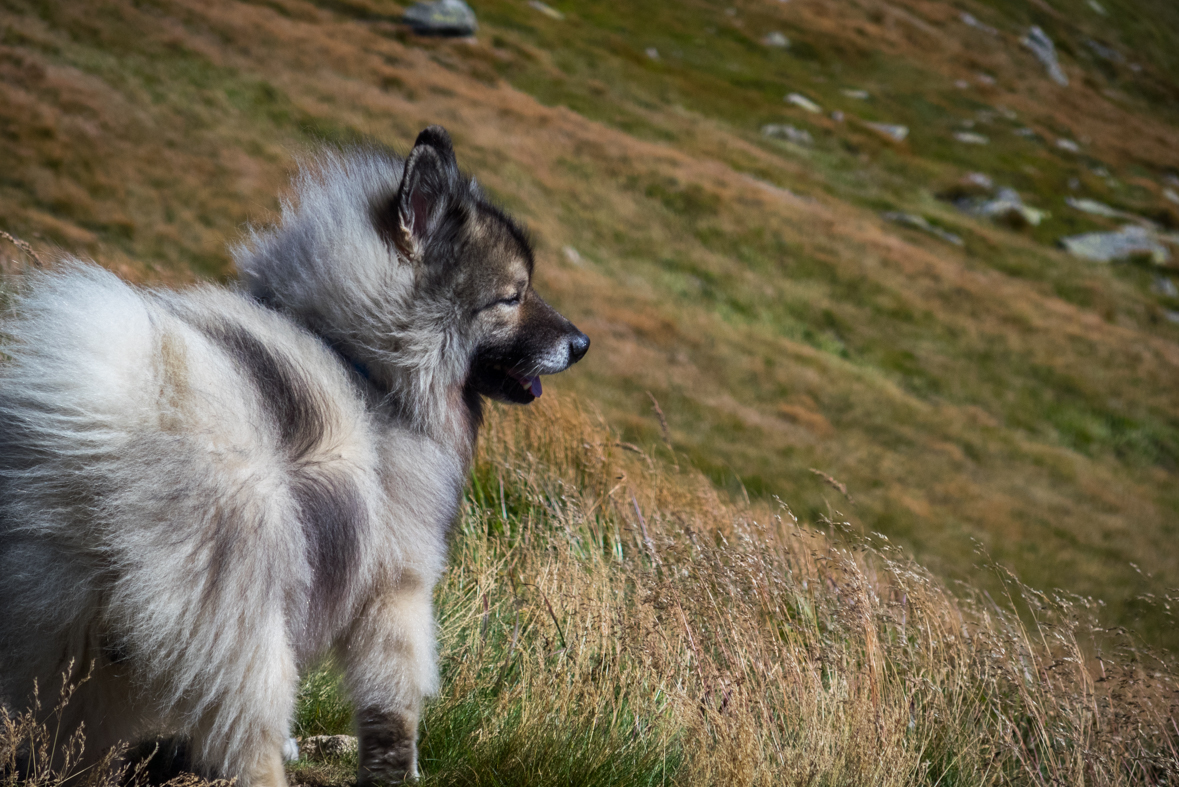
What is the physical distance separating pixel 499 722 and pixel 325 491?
147 cm

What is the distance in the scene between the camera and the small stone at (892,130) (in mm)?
46481

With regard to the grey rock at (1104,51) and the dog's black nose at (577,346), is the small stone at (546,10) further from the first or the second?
the grey rock at (1104,51)

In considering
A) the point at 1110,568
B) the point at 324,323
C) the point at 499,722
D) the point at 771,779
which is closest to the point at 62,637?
the point at 324,323

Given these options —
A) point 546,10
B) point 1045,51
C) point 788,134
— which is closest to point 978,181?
point 788,134

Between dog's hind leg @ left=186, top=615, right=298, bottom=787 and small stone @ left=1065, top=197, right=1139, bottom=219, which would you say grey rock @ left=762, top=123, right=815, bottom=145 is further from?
dog's hind leg @ left=186, top=615, right=298, bottom=787

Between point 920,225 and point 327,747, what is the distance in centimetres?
3865

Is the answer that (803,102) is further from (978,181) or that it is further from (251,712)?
(251,712)

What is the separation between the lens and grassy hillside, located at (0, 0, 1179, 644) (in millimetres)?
15773

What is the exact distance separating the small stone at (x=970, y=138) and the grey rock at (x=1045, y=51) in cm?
1885

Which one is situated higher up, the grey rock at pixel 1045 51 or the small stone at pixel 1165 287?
the grey rock at pixel 1045 51

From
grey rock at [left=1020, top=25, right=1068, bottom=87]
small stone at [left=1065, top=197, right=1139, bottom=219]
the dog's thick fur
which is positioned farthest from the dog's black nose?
grey rock at [left=1020, top=25, right=1068, bottom=87]

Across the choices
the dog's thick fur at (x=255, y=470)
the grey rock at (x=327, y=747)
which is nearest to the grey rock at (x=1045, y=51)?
the dog's thick fur at (x=255, y=470)

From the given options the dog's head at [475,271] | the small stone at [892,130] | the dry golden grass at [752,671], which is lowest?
the small stone at [892,130]

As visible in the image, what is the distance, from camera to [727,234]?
28.9 m
